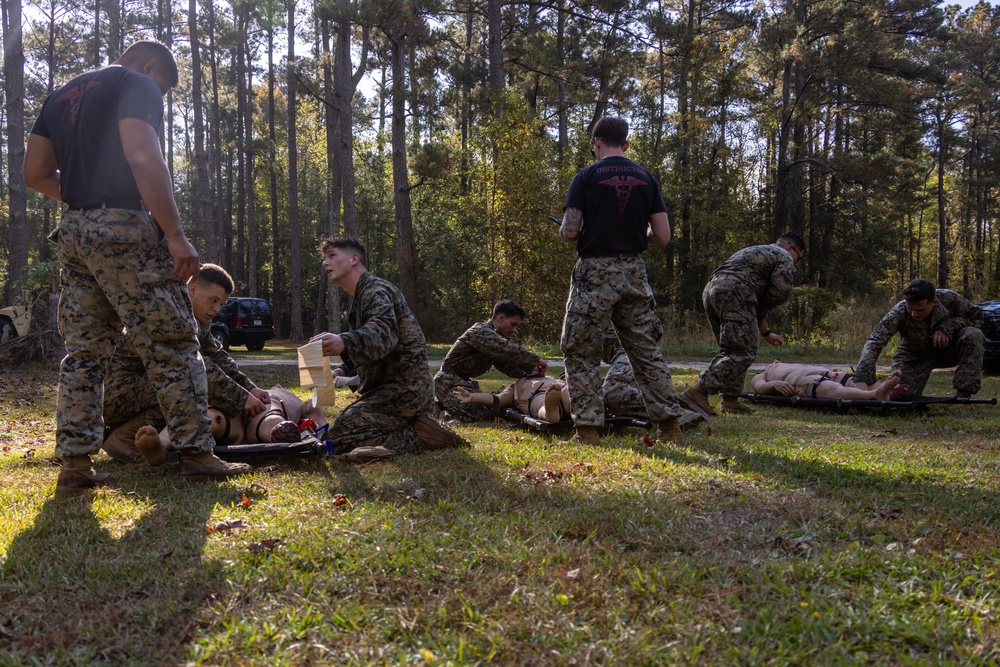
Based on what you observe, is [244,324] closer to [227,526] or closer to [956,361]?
[956,361]

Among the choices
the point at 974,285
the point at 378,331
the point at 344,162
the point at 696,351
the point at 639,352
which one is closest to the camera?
the point at 378,331

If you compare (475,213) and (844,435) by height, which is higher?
(475,213)

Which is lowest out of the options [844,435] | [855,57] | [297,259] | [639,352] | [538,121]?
[844,435]

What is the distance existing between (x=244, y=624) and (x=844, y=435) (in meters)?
5.29

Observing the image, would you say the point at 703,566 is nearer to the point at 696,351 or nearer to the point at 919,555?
the point at 919,555

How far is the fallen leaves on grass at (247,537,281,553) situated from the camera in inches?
114

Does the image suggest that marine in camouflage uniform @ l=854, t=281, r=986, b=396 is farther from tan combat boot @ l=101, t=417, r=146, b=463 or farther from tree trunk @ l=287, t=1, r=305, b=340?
tree trunk @ l=287, t=1, r=305, b=340

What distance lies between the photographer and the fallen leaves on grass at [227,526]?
318 cm

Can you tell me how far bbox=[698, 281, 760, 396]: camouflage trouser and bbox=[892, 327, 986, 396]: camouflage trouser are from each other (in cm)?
193

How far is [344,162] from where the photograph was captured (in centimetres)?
1998

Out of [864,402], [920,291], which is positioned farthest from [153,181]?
[920,291]

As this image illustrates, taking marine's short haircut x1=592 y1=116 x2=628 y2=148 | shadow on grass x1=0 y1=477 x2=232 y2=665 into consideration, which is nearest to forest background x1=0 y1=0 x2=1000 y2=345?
marine's short haircut x1=592 y1=116 x2=628 y2=148

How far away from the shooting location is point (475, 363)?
7102 millimetres

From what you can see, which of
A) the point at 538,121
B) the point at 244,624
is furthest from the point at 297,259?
the point at 244,624
